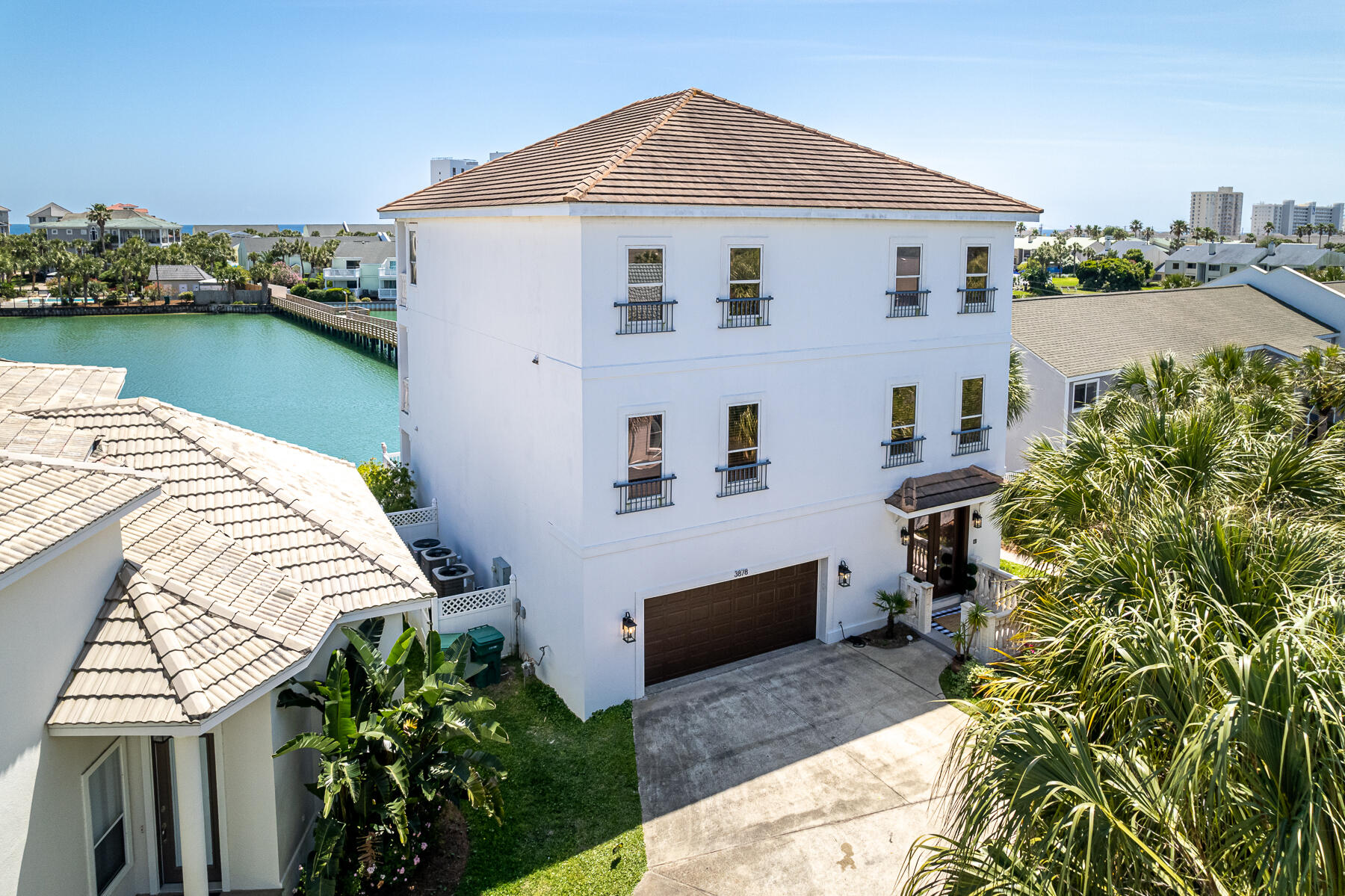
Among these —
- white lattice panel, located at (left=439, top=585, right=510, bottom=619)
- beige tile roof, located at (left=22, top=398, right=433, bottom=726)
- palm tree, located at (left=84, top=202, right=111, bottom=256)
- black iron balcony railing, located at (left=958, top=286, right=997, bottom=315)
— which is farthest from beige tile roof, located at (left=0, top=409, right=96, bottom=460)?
palm tree, located at (left=84, top=202, right=111, bottom=256)

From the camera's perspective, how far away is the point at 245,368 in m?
72.2

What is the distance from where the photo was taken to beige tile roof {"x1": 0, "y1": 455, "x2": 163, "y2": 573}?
8.81 meters

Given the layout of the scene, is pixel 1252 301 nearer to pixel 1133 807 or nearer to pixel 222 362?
pixel 1133 807

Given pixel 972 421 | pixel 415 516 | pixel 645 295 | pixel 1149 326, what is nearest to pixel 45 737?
pixel 645 295

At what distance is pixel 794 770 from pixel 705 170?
34.3ft

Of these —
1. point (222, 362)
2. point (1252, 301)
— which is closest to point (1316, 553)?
point (1252, 301)

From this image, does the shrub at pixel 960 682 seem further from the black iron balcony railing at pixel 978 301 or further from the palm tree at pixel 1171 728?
the black iron balcony railing at pixel 978 301

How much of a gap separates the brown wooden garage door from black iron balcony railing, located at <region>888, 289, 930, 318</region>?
5449mm

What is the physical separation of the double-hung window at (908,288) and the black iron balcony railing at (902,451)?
2.59 meters

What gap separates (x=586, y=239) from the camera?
15.3 metres

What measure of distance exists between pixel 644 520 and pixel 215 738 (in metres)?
7.70

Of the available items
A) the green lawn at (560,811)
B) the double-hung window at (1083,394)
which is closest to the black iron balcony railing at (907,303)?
the green lawn at (560,811)

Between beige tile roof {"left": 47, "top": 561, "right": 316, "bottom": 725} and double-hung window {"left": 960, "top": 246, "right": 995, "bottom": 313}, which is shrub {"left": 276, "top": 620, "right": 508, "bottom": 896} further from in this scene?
double-hung window {"left": 960, "top": 246, "right": 995, "bottom": 313}

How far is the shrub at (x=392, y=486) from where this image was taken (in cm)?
2459
